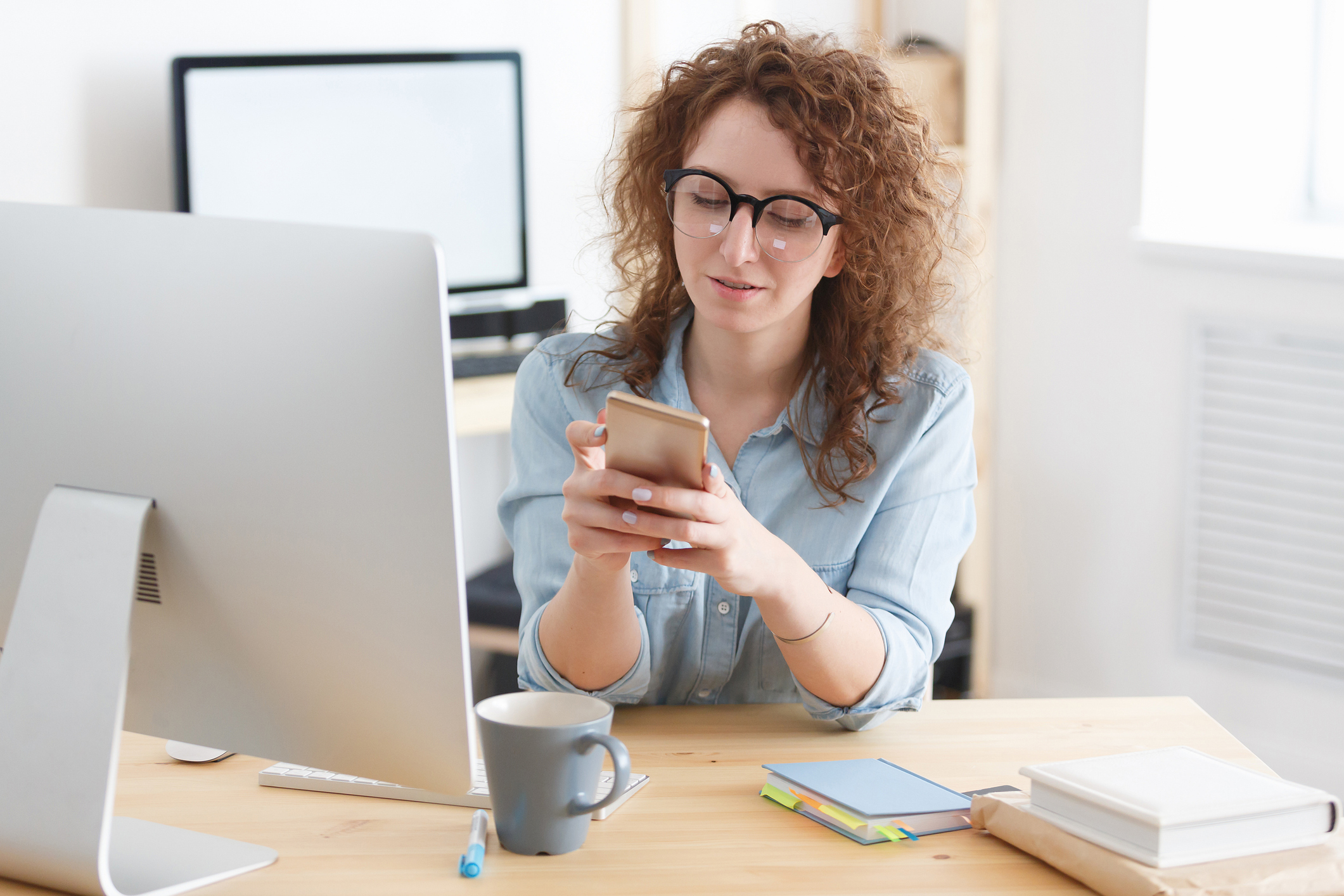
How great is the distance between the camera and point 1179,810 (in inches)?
32.2

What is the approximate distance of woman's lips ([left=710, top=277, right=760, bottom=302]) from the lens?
1239mm

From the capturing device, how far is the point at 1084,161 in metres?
2.79

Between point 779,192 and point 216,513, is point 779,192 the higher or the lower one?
the higher one

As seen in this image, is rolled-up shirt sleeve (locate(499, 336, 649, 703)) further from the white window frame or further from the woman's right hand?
the white window frame

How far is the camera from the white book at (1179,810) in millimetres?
814

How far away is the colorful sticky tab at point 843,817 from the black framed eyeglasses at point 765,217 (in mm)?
536

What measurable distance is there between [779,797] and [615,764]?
17 centimetres

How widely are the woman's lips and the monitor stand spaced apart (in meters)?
0.60

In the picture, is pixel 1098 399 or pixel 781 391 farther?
pixel 1098 399

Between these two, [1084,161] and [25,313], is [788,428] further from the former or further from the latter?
[1084,161]

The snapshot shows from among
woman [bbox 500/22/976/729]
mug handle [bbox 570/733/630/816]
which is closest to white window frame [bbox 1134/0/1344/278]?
woman [bbox 500/22/976/729]

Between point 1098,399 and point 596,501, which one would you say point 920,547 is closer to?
point 596,501

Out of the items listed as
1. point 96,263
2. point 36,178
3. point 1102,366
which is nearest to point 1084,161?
point 1102,366

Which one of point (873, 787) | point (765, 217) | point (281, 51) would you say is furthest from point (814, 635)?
point (281, 51)
